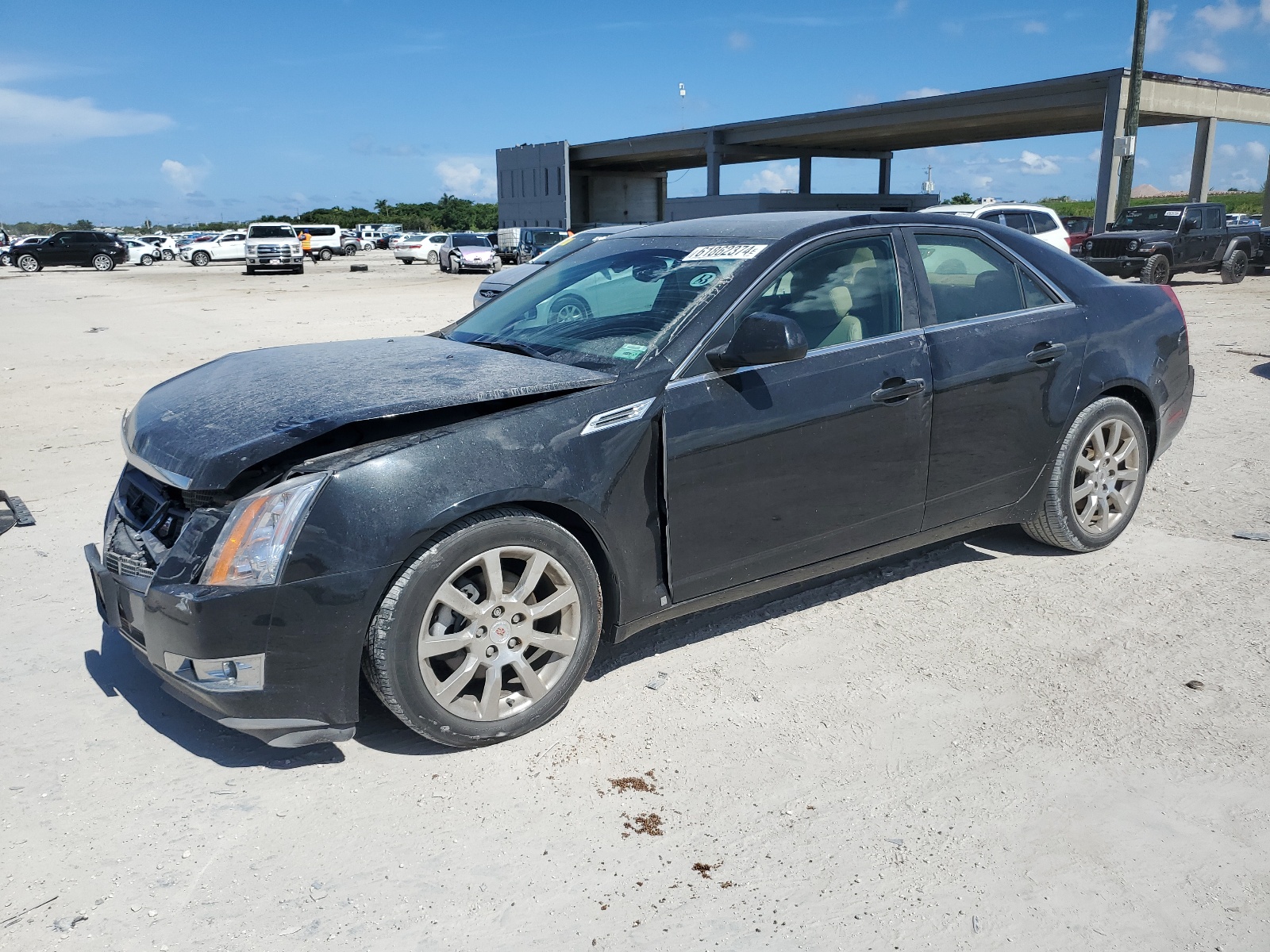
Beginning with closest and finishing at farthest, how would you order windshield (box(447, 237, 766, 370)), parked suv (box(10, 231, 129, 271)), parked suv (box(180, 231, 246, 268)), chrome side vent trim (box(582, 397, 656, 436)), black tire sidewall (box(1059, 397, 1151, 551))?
chrome side vent trim (box(582, 397, 656, 436)) → windshield (box(447, 237, 766, 370)) → black tire sidewall (box(1059, 397, 1151, 551)) → parked suv (box(10, 231, 129, 271)) → parked suv (box(180, 231, 246, 268))

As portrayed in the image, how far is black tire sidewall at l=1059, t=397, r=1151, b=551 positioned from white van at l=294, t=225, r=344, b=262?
54.2 m

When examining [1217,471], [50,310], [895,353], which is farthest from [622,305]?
[50,310]

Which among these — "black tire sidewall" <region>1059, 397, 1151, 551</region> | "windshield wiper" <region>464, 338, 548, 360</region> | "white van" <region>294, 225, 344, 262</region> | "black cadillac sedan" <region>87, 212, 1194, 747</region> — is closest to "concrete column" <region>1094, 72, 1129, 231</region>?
"black tire sidewall" <region>1059, 397, 1151, 551</region>

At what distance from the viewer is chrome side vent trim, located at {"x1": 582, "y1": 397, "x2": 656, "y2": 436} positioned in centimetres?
339

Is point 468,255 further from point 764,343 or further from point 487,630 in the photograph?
point 487,630

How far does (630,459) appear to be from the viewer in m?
3.46

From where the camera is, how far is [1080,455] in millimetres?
4836

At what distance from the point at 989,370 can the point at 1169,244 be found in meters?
20.6

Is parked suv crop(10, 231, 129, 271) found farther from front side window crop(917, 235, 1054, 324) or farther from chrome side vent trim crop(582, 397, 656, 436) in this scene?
chrome side vent trim crop(582, 397, 656, 436)

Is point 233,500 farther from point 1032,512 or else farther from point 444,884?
point 1032,512

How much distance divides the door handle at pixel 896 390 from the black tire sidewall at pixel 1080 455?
43.7 inches

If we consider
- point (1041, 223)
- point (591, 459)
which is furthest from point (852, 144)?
point (591, 459)

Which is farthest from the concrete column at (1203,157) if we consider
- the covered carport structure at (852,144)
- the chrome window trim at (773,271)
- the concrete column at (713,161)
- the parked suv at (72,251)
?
the parked suv at (72,251)

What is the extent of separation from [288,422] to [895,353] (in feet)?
7.70
